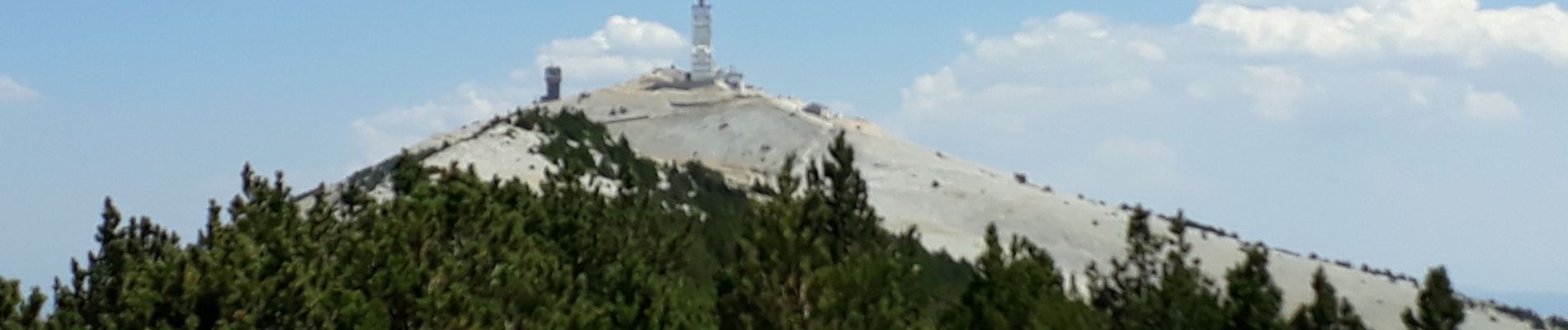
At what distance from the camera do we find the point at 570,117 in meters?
73.5

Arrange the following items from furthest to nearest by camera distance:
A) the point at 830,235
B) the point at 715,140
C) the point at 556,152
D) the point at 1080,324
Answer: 1. the point at 715,140
2. the point at 556,152
3. the point at 830,235
4. the point at 1080,324

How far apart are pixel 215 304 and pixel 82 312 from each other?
10.4ft

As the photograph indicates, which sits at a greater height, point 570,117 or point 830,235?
point 570,117

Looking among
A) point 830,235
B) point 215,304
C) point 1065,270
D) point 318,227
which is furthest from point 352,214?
point 1065,270

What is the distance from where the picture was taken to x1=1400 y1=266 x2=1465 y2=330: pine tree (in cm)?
2592

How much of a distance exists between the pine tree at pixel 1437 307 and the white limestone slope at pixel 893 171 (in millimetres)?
36835

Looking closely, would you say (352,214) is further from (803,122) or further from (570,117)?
(803,122)

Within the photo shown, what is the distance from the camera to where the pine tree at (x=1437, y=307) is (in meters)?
25.9

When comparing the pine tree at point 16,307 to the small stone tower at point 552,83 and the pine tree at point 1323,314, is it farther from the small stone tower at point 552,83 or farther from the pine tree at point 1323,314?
the small stone tower at point 552,83

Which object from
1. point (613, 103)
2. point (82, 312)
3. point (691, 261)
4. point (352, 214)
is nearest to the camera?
point (82, 312)

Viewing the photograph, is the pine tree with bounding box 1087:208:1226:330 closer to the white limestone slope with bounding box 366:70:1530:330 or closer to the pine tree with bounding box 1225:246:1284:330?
the pine tree with bounding box 1225:246:1284:330

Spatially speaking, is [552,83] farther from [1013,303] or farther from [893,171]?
[1013,303]

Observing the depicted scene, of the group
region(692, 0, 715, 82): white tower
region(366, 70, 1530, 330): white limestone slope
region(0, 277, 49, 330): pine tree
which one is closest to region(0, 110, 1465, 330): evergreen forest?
region(0, 277, 49, 330): pine tree

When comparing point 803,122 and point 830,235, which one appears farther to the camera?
point 803,122
